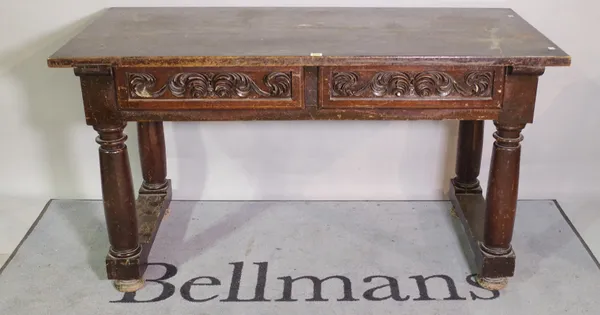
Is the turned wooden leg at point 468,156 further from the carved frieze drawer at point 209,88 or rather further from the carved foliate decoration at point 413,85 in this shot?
the carved frieze drawer at point 209,88

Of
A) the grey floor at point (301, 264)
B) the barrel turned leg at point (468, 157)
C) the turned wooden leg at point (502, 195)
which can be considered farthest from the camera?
the barrel turned leg at point (468, 157)

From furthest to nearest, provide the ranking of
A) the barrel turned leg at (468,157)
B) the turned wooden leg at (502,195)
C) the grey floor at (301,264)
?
the barrel turned leg at (468,157) → the grey floor at (301,264) → the turned wooden leg at (502,195)

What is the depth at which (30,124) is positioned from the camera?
8.30ft

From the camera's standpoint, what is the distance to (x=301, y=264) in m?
2.24

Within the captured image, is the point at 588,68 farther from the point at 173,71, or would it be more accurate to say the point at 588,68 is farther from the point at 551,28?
the point at 173,71

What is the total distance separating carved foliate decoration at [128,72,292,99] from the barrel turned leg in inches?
32.1

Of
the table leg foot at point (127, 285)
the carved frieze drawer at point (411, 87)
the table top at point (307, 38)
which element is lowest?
the table leg foot at point (127, 285)

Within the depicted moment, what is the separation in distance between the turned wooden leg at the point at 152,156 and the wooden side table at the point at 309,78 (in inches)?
16.3

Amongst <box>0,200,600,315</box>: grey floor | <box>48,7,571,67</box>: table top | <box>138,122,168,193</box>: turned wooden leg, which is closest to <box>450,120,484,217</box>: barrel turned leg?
<box>0,200,600,315</box>: grey floor

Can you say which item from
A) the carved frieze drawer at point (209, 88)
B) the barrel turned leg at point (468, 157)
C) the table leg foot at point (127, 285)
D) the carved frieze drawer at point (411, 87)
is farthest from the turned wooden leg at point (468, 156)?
the table leg foot at point (127, 285)

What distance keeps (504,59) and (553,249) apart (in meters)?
0.82

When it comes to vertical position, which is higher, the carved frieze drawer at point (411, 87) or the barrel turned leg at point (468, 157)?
the carved frieze drawer at point (411, 87)

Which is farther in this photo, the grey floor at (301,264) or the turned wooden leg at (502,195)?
the grey floor at (301,264)

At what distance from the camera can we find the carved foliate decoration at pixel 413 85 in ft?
5.98
